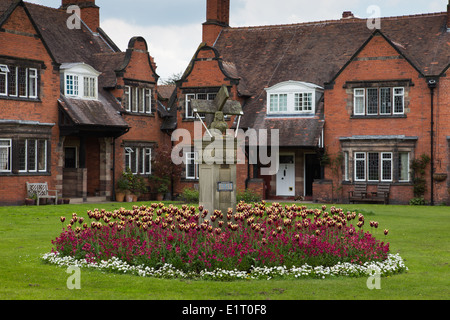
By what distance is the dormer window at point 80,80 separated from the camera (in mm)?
34656

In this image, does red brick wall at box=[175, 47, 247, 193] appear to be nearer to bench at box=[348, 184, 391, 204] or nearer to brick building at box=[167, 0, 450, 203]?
brick building at box=[167, 0, 450, 203]

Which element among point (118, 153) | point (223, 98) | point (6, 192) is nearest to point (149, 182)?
point (118, 153)

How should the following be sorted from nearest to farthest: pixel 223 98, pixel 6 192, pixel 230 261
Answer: pixel 230 261 → pixel 223 98 → pixel 6 192

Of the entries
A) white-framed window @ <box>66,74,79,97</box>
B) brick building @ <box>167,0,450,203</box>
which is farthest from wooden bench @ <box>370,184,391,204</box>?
white-framed window @ <box>66,74,79,97</box>

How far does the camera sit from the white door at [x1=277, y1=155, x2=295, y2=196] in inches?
1508

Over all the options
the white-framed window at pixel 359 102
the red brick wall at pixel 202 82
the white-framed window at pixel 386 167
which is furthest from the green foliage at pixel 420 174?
the red brick wall at pixel 202 82

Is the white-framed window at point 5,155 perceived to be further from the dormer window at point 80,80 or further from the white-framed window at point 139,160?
the white-framed window at point 139,160

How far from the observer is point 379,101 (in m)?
35.1

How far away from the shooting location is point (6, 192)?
102 feet

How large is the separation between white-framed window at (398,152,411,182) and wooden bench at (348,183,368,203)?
1889mm

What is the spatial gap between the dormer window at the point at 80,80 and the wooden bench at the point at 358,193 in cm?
1436

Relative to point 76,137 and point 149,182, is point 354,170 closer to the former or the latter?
point 149,182
